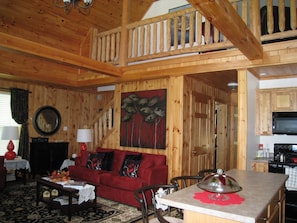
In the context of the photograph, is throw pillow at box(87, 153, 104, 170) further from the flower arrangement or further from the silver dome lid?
the silver dome lid

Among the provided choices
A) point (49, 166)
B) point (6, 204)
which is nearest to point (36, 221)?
point (6, 204)

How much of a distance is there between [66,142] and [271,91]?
552cm

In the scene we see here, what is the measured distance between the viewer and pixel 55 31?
6402 mm

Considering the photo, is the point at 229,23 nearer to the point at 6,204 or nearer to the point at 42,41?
the point at 6,204

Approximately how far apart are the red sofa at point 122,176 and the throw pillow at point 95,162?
0.21 feet

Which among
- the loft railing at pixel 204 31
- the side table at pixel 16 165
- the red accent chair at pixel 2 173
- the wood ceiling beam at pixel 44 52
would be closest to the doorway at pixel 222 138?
the loft railing at pixel 204 31

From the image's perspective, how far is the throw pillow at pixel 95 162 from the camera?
536cm

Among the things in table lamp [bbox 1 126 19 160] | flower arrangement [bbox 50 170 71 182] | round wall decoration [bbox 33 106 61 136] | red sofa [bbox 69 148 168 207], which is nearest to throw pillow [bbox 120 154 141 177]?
red sofa [bbox 69 148 168 207]

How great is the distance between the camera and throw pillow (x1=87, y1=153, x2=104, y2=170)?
5359 mm

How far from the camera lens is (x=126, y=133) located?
5.93 m

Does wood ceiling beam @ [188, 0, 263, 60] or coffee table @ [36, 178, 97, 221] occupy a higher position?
wood ceiling beam @ [188, 0, 263, 60]

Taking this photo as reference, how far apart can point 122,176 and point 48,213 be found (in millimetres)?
1420

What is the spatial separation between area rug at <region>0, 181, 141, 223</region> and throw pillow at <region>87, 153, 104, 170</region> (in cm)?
73

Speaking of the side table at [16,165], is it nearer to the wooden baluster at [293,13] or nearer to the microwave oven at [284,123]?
the microwave oven at [284,123]
